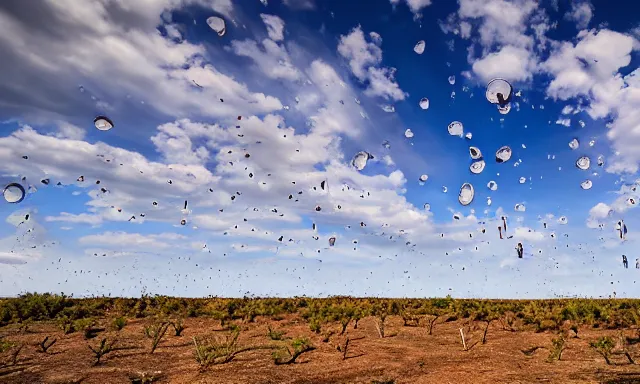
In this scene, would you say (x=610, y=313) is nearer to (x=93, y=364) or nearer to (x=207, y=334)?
(x=207, y=334)

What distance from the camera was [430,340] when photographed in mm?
14664

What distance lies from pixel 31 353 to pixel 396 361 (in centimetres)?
1064

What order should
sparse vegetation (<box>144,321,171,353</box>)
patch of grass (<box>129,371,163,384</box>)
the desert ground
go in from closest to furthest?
patch of grass (<box>129,371,163,384</box>), the desert ground, sparse vegetation (<box>144,321,171,353</box>)

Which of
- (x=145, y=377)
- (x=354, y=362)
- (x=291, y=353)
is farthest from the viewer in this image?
(x=291, y=353)

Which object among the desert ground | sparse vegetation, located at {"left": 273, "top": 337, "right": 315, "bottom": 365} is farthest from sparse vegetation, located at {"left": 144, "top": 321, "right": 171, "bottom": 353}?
sparse vegetation, located at {"left": 273, "top": 337, "right": 315, "bottom": 365}

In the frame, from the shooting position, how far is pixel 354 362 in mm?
10844

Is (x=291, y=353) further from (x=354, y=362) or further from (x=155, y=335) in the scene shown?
(x=155, y=335)

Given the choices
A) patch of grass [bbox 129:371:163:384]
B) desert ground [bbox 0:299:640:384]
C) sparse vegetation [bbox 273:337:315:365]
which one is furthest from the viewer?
sparse vegetation [bbox 273:337:315:365]

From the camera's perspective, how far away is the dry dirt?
9328 mm

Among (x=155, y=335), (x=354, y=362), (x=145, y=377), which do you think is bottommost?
(x=145, y=377)

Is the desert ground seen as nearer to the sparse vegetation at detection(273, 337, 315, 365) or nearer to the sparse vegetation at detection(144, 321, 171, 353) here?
the sparse vegetation at detection(273, 337, 315, 365)

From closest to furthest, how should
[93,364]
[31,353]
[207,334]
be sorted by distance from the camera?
[93,364] → [31,353] → [207,334]

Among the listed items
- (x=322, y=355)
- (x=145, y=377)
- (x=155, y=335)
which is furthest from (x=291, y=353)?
(x=155, y=335)

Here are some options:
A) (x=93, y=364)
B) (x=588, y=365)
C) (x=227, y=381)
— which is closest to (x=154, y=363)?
(x=93, y=364)
